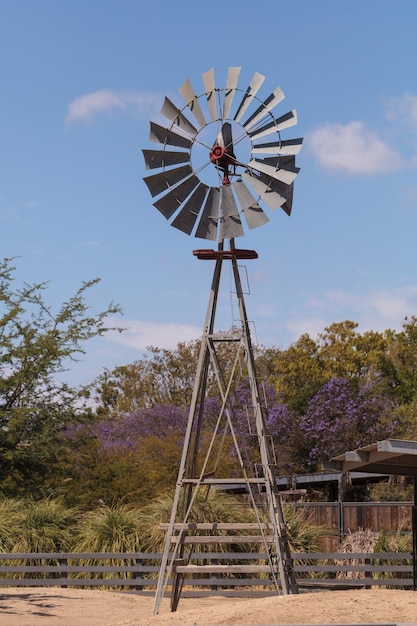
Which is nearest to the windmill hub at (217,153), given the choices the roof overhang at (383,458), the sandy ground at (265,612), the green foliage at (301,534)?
the roof overhang at (383,458)

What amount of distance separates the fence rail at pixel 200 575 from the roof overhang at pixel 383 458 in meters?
2.31

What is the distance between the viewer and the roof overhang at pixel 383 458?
12430 mm

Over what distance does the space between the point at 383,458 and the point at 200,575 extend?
7987 millimetres

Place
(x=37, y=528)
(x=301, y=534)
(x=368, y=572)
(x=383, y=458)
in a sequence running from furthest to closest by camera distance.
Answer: (x=37, y=528) < (x=301, y=534) < (x=368, y=572) < (x=383, y=458)

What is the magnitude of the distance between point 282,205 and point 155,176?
1.97 m

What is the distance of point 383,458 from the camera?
43.8ft

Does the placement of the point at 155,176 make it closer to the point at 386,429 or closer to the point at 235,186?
the point at 235,186

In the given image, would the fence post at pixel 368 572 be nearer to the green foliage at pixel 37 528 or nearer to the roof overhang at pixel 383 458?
the roof overhang at pixel 383 458

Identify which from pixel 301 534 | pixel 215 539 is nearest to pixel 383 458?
pixel 215 539

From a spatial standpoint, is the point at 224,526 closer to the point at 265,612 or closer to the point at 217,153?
the point at 265,612

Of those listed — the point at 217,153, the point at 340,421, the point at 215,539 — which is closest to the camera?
the point at 215,539

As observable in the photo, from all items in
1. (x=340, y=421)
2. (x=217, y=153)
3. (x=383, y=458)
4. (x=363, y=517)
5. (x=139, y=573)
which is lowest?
(x=139, y=573)

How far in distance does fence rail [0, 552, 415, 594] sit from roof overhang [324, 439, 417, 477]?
2311 millimetres

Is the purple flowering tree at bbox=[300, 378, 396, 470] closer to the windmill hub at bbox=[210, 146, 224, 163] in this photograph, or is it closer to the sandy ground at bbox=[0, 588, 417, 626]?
the sandy ground at bbox=[0, 588, 417, 626]
